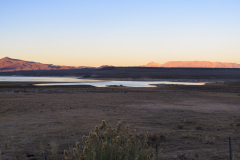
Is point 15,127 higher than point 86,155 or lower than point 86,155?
lower

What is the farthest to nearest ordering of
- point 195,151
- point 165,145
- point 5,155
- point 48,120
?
1. point 48,120
2. point 165,145
3. point 195,151
4. point 5,155

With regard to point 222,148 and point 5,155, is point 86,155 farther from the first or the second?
point 222,148

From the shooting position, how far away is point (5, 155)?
6.92m

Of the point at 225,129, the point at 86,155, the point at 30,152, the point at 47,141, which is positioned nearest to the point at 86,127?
the point at 47,141

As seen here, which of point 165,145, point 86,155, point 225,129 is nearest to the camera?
point 86,155

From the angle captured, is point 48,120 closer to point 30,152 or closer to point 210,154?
point 30,152

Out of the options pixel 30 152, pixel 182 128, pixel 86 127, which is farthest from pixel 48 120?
pixel 182 128

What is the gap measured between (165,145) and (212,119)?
579 centimetres

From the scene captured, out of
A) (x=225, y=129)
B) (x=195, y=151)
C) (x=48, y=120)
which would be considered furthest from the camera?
(x=48, y=120)

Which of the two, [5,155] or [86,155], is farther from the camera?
[5,155]

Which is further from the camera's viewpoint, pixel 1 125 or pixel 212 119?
pixel 212 119

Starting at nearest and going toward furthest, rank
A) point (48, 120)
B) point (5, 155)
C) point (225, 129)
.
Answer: point (5, 155) → point (225, 129) → point (48, 120)

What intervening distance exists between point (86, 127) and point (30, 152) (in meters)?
3.59

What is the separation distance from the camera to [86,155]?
385 centimetres
